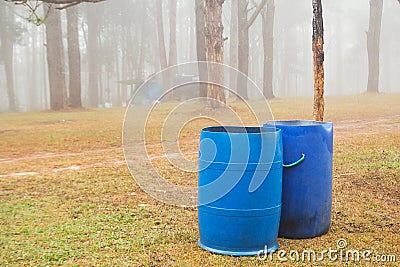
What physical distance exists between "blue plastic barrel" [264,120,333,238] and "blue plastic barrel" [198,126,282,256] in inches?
10.6

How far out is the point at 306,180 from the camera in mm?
3996

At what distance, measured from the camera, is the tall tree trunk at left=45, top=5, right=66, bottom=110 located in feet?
68.6

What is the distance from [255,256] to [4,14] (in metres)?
35.3

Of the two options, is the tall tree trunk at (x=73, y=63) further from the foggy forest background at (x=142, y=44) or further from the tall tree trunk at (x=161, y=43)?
the tall tree trunk at (x=161, y=43)

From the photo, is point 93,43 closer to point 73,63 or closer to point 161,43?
point 161,43

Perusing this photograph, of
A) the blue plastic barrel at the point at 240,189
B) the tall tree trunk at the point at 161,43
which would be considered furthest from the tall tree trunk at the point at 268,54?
the blue plastic barrel at the point at 240,189

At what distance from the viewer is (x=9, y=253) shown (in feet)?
12.3

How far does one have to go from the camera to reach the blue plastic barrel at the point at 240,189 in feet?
11.6

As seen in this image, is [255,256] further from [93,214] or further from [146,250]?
[93,214]

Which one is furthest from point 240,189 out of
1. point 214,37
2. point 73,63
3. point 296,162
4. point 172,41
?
point 172,41

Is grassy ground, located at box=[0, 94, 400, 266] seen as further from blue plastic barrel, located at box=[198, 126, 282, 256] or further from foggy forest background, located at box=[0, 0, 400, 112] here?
foggy forest background, located at box=[0, 0, 400, 112]

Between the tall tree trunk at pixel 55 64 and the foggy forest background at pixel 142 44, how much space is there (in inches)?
73.0

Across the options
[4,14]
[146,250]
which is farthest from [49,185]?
[4,14]

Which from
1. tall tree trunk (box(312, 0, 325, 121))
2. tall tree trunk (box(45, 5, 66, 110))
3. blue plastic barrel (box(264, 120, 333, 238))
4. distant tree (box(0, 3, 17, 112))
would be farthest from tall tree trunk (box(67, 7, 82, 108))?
blue plastic barrel (box(264, 120, 333, 238))
